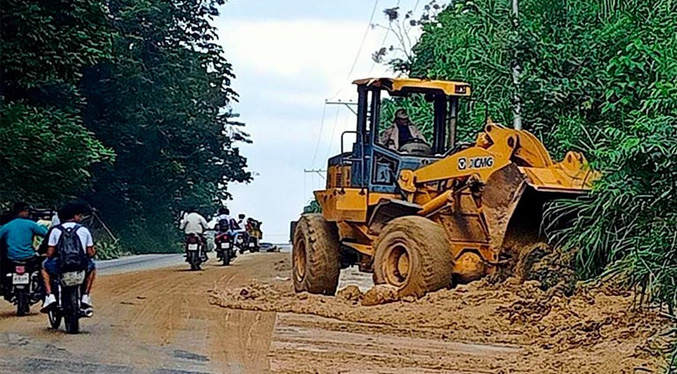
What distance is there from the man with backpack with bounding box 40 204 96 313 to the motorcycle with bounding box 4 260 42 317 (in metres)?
1.35

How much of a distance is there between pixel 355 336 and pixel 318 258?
4905mm

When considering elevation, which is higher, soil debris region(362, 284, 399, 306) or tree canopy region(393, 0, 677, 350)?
tree canopy region(393, 0, 677, 350)

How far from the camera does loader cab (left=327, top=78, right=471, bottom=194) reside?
16625mm

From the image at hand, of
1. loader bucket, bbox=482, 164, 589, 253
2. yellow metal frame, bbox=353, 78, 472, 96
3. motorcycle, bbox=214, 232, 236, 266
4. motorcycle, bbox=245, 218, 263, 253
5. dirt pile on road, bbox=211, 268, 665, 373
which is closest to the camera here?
dirt pile on road, bbox=211, 268, 665, 373

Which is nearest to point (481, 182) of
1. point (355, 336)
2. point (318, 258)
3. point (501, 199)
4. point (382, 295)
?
point (501, 199)

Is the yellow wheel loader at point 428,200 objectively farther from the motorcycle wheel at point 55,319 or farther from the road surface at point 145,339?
the motorcycle wheel at point 55,319

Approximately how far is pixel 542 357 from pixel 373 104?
6.80 meters

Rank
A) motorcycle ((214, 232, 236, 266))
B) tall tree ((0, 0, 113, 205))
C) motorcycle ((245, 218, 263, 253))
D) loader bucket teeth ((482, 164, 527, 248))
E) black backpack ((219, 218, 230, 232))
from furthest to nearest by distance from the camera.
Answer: motorcycle ((245, 218, 263, 253)), black backpack ((219, 218, 230, 232)), motorcycle ((214, 232, 236, 266)), tall tree ((0, 0, 113, 205)), loader bucket teeth ((482, 164, 527, 248))

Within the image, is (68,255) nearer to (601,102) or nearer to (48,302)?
(48,302)

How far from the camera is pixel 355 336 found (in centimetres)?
1234

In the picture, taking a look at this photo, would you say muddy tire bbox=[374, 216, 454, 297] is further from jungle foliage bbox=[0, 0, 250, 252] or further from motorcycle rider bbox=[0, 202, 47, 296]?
jungle foliage bbox=[0, 0, 250, 252]

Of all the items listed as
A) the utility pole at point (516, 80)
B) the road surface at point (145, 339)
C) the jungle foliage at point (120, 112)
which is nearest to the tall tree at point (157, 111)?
the jungle foliage at point (120, 112)

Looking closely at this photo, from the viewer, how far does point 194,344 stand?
1180cm

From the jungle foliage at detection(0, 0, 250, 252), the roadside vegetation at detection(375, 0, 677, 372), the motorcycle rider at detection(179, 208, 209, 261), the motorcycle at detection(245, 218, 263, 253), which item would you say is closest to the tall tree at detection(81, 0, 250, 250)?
the jungle foliage at detection(0, 0, 250, 252)
